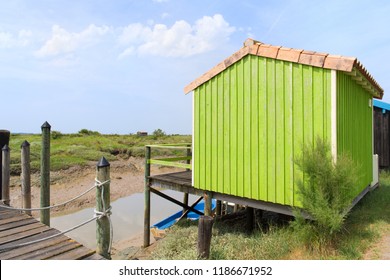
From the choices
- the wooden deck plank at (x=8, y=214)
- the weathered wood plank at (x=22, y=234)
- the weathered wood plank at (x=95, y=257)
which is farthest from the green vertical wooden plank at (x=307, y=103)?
the wooden deck plank at (x=8, y=214)

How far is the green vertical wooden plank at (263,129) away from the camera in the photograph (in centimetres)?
641

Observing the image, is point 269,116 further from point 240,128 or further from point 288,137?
point 240,128

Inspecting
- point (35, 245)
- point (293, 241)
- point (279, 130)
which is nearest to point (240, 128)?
point (279, 130)

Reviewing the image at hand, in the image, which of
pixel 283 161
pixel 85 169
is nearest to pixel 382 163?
pixel 283 161

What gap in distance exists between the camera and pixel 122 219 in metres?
15.4

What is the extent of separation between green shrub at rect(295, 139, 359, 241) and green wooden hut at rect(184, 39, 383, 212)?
350 millimetres

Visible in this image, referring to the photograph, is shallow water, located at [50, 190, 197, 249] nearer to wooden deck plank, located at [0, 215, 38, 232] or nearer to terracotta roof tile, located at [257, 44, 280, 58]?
wooden deck plank, located at [0, 215, 38, 232]

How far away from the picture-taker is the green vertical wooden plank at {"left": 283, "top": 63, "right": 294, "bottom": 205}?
6039mm

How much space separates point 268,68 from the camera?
6.34 m

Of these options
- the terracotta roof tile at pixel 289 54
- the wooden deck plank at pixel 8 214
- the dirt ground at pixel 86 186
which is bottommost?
the dirt ground at pixel 86 186

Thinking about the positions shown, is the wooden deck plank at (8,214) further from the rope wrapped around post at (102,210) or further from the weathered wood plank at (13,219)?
the rope wrapped around post at (102,210)

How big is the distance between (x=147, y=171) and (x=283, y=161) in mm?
5283

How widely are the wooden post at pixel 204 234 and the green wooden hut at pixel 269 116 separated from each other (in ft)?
6.10

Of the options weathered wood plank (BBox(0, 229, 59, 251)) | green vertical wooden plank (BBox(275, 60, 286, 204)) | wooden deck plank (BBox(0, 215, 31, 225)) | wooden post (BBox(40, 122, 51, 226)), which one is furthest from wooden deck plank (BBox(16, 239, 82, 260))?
green vertical wooden plank (BBox(275, 60, 286, 204))
